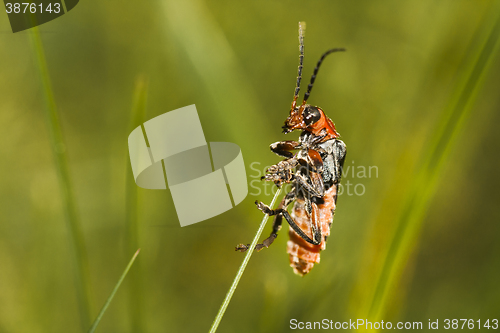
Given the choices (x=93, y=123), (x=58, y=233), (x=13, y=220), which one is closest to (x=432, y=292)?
(x=58, y=233)

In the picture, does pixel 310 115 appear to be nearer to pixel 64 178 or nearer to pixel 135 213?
pixel 135 213

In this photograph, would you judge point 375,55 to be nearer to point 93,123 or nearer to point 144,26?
point 144,26

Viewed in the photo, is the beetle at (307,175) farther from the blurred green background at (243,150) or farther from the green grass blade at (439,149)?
the green grass blade at (439,149)

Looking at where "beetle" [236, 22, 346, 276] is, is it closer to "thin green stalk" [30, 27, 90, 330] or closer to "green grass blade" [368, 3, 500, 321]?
Answer: "green grass blade" [368, 3, 500, 321]

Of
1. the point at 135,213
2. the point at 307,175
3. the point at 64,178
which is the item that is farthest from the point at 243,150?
the point at 64,178

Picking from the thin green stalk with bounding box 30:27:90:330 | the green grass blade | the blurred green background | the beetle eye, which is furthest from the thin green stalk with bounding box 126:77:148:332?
the green grass blade

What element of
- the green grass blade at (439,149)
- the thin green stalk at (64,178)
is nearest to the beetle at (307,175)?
the green grass blade at (439,149)
